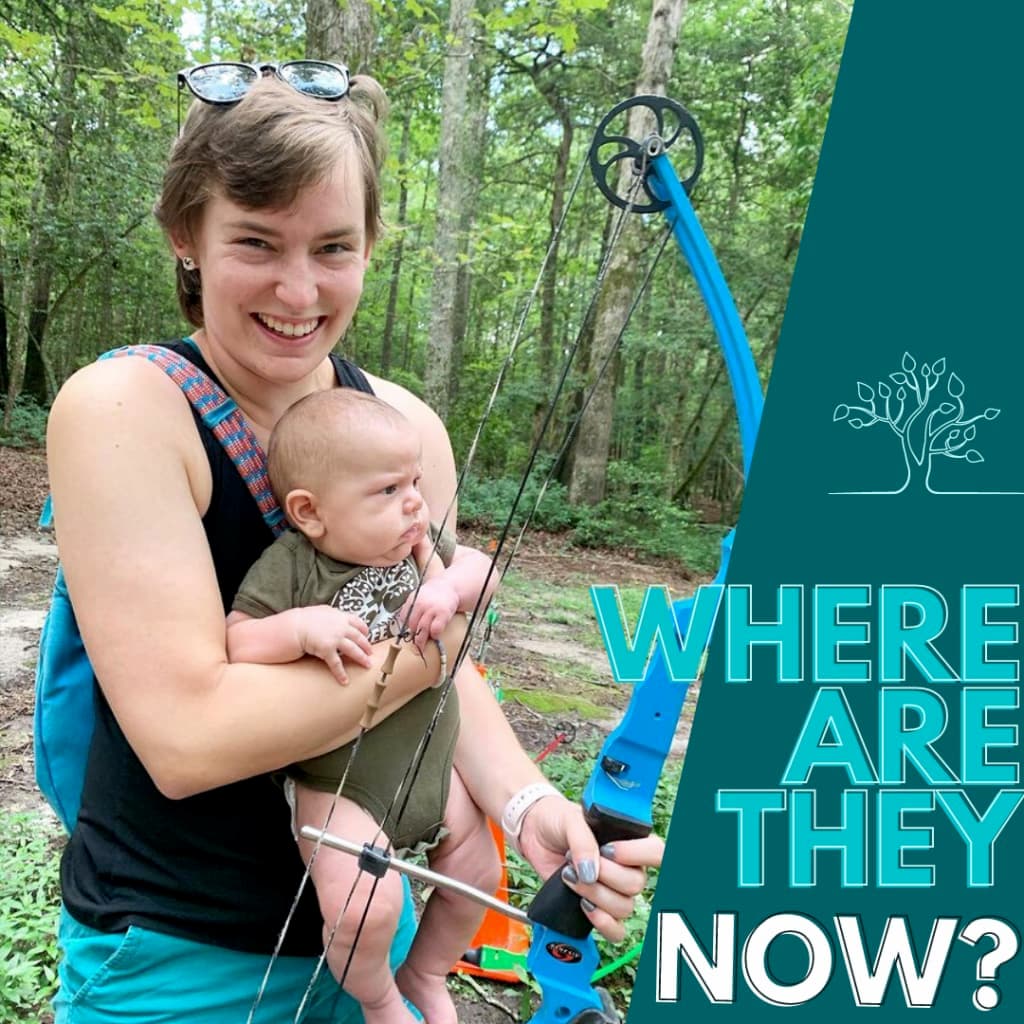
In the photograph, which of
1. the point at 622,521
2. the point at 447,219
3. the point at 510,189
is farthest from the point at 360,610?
the point at 510,189

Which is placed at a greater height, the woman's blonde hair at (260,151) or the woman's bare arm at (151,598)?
the woman's blonde hair at (260,151)

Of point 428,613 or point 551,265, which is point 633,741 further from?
point 551,265

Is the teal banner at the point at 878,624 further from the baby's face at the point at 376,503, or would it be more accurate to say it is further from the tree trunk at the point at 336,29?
the tree trunk at the point at 336,29

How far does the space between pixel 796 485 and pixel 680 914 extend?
694 mm

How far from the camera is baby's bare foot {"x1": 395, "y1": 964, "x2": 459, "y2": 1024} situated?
102 centimetres

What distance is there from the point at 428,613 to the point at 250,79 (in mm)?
551

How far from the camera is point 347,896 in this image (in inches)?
32.6

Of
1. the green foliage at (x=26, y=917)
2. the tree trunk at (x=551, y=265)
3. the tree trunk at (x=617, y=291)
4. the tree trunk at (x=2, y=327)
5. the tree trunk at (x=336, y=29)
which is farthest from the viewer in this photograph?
the tree trunk at (x=551, y=265)

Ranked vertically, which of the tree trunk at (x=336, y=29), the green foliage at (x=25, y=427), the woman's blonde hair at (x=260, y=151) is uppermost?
the tree trunk at (x=336, y=29)

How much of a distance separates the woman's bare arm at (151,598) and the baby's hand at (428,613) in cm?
14

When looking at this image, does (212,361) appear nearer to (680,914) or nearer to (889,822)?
(680,914)

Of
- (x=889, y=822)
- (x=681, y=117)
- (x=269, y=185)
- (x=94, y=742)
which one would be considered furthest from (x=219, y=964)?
(x=889, y=822)

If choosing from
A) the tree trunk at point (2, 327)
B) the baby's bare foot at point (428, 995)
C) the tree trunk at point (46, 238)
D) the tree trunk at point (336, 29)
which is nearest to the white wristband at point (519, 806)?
the baby's bare foot at point (428, 995)

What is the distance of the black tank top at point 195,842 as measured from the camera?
82cm
